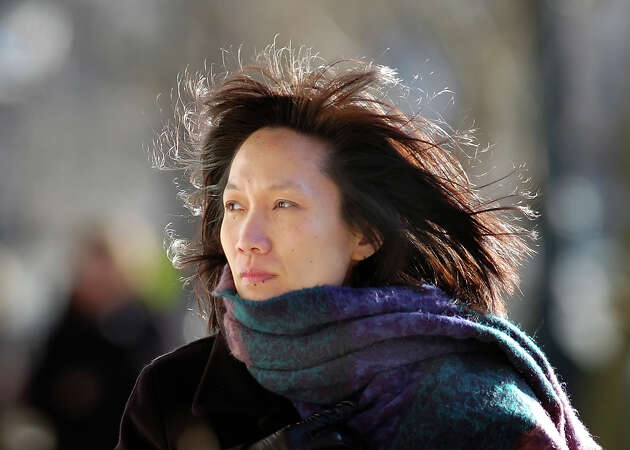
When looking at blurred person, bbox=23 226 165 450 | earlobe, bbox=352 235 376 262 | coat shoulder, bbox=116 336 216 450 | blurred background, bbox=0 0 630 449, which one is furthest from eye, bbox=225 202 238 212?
blurred person, bbox=23 226 165 450

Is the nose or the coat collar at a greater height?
the nose

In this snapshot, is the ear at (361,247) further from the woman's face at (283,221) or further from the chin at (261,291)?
the chin at (261,291)

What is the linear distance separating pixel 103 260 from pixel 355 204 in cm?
260

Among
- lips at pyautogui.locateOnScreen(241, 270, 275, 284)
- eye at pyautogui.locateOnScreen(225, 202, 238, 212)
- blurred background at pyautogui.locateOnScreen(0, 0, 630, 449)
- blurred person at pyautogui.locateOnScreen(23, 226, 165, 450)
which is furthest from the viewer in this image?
blurred background at pyautogui.locateOnScreen(0, 0, 630, 449)

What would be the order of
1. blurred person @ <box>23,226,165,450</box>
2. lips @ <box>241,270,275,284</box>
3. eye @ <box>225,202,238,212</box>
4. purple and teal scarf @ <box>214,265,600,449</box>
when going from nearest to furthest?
purple and teal scarf @ <box>214,265,600,449</box> → lips @ <box>241,270,275,284</box> → eye @ <box>225,202,238,212</box> → blurred person @ <box>23,226,165,450</box>

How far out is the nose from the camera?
2.62 metres

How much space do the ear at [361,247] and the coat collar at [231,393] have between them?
1.41 feet

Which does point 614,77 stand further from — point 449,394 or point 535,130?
point 449,394

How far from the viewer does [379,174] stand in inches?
110

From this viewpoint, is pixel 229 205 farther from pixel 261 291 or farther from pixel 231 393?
pixel 231 393

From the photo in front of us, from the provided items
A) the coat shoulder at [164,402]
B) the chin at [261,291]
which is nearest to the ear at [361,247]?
the chin at [261,291]

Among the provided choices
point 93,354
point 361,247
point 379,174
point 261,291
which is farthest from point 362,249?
point 93,354

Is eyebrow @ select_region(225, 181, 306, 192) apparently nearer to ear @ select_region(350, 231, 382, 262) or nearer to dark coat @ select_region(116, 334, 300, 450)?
ear @ select_region(350, 231, 382, 262)

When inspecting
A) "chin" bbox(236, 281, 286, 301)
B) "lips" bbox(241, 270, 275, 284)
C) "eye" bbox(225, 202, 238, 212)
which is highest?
"eye" bbox(225, 202, 238, 212)
